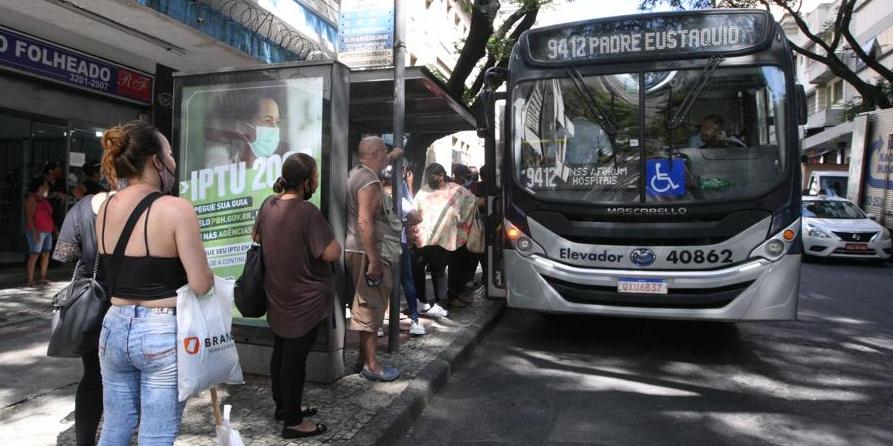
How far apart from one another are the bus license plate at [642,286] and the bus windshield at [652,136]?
2.41ft

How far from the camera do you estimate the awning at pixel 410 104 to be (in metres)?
5.69

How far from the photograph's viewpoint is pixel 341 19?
17.7 feet

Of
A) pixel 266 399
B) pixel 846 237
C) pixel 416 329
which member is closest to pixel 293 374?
pixel 266 399

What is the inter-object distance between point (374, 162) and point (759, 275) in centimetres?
343

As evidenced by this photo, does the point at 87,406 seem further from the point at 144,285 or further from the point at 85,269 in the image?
the point at 144,285

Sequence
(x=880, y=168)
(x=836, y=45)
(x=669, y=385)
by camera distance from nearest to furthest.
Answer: (x=669, y=385), (x=880, y=168), (x=836, y=45)

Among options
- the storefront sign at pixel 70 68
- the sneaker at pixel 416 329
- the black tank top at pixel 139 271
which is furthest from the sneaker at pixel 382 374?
the storefront sign at pixel 70 68

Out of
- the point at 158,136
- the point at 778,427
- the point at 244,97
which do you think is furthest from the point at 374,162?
the point at 778,427

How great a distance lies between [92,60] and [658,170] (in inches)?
372

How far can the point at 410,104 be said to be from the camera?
7.16 meters

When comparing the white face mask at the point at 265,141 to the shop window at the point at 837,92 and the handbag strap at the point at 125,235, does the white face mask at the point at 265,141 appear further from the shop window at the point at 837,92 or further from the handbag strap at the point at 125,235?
the shop window at the point at 837,92

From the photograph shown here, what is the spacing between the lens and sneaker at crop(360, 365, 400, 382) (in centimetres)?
462

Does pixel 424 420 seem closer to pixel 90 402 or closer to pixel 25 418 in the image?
pixel 90 402

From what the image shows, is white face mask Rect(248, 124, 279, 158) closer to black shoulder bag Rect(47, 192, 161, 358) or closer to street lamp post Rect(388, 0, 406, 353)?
street lamp post Rect(388, 0, 406, 353)
